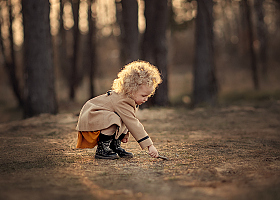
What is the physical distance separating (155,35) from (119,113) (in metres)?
7.16

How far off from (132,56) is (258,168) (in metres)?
6.85

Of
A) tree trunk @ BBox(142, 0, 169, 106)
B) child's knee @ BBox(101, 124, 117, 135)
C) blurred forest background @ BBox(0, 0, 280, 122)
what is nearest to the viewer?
child's knee @ BBox(101, 124, 117, 135)

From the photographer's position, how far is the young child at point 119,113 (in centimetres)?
379

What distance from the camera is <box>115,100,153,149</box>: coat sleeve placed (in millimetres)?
3761

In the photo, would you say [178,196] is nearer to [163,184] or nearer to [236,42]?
[163,184]

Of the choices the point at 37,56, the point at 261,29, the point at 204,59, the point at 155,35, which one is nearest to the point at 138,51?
the point at 155,35

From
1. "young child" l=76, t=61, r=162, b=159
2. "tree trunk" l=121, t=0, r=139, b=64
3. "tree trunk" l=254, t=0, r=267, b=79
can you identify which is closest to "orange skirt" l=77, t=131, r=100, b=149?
"young child" l=76, t=61, r=162, b=159

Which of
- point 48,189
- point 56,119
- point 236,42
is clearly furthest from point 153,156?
point 236,42

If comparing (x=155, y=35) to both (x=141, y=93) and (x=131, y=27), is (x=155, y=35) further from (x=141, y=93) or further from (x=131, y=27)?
(x=141, y=93)

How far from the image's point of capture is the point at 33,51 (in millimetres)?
8688

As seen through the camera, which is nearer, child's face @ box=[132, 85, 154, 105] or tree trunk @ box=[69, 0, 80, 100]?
child's face @ box=[132, 85, 154, 105]

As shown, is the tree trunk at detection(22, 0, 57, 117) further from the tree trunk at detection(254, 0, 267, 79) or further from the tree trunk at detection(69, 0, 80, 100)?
the tree trunk at detection(254, 0, 267, 79)

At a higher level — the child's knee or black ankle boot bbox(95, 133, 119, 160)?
the child's knee

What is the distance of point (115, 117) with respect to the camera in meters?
3.80
